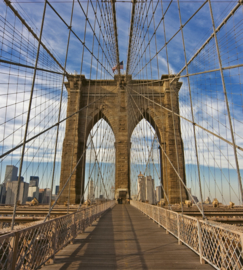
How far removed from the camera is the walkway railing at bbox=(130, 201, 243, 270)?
2324mm

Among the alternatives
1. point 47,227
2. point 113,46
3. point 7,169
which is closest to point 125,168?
point 113,46

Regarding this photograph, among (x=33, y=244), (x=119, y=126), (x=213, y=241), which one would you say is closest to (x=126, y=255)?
(x=213, y=241)

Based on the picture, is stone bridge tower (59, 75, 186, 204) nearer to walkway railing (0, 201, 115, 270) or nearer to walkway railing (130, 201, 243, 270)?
walkway railing (130, 201, 243, 270)

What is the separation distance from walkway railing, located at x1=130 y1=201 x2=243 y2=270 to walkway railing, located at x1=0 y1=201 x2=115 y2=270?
2.22 m

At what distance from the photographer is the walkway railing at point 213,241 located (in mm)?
2324

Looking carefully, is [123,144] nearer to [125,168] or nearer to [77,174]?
[125,168]

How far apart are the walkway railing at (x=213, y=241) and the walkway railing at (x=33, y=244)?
2218 millimetres

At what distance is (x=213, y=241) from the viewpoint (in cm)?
283

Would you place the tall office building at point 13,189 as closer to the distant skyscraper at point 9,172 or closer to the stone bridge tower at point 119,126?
the distant skyscraper at point 9,172

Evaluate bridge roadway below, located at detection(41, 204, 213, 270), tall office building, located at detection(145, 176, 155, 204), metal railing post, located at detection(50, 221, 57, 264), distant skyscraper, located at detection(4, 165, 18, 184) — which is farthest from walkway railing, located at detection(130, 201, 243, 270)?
tall office building, located at detection(145, 176, 155, 204)

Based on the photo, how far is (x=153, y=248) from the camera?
12.5 feet

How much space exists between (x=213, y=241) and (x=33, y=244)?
7.72 ft

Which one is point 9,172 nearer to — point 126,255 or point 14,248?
point 126,255

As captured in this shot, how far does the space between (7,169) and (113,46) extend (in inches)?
676
